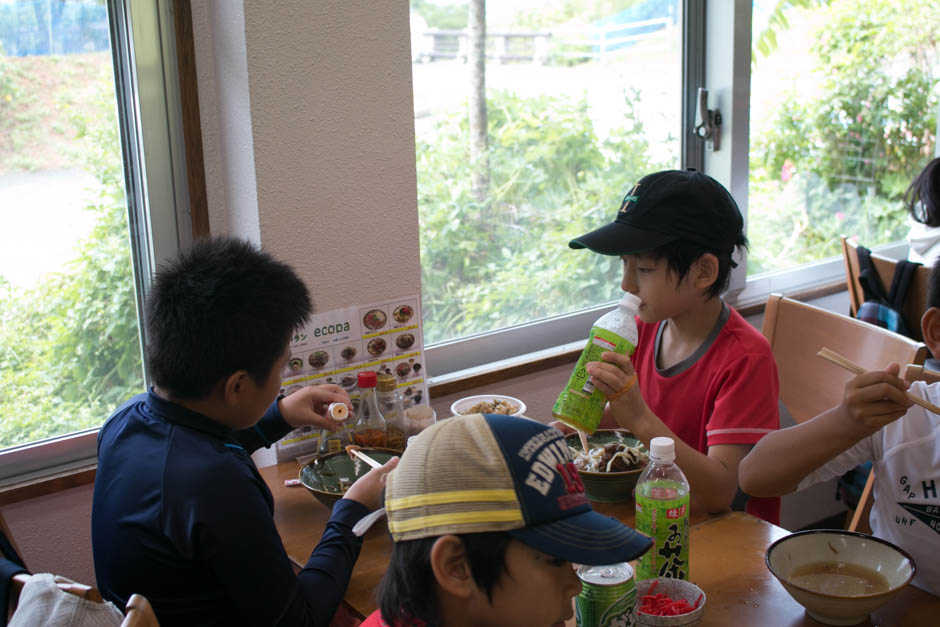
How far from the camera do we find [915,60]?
3318 mm

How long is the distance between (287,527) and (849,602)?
0.88 meters

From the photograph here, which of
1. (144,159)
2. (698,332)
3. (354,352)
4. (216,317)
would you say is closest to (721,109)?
(698,332)

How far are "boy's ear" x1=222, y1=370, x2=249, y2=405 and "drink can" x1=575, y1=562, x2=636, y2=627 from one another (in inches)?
21.4

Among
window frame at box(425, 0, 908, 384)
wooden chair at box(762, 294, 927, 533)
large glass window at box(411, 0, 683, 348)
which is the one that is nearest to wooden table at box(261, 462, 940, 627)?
wooden chair at box(762, 294, 927, 533)

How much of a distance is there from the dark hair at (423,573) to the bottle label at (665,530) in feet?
1.11

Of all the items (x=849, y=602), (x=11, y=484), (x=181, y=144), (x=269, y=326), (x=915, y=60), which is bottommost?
(x=11, y=484)

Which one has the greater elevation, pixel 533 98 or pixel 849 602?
pixel 533 98

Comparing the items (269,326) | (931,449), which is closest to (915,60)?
(931,449)

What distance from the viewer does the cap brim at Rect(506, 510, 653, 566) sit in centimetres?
79

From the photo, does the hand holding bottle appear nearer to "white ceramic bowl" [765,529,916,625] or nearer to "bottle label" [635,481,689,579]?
"bottle label" [635,481,689,579]

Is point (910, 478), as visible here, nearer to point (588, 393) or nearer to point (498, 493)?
point (588, 393)

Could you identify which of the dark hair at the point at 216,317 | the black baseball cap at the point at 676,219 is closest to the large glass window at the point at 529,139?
the black baseball cap at the point at 676,219

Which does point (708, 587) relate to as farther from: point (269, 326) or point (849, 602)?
point (269, 326)

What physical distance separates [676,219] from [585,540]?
80cm
